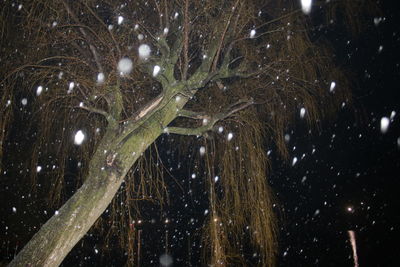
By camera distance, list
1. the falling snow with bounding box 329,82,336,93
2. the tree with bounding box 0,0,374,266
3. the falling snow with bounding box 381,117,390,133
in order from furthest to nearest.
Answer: the falling snow with bounding box 381,117,390,133
the falling snow with bounding box 329,82,336,93
the tree with bounding box 0,0,374,266

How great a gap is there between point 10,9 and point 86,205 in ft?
8.65

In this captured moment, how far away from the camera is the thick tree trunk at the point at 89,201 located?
3.15 meters

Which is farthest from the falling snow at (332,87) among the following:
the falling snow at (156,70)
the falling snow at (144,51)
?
the falling snow at (144,51)

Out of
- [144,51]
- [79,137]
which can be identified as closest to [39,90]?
[79,137]

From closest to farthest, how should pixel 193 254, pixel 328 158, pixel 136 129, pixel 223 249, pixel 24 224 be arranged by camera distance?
1. pixel 136 129
2. pixel 223 249
3. pixel 24 224
4. pixel 193 254
5. pixel 328 158

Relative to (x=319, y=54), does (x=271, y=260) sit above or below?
below

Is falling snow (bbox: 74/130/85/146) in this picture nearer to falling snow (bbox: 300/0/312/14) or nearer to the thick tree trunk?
the thick tree trunk

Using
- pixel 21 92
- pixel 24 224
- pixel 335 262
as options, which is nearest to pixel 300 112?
pixel 21 92

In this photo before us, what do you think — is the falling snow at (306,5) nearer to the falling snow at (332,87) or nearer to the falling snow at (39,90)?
the falling snow at (332,87)

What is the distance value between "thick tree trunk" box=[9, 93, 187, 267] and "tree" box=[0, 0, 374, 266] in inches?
0.5

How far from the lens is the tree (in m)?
3.59

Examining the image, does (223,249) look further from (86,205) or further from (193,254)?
(193,254)

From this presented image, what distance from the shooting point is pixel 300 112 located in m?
5.14

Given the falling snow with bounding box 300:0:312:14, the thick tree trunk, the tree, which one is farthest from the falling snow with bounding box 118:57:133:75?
the falling snow with bounding box 300:0:312:14
